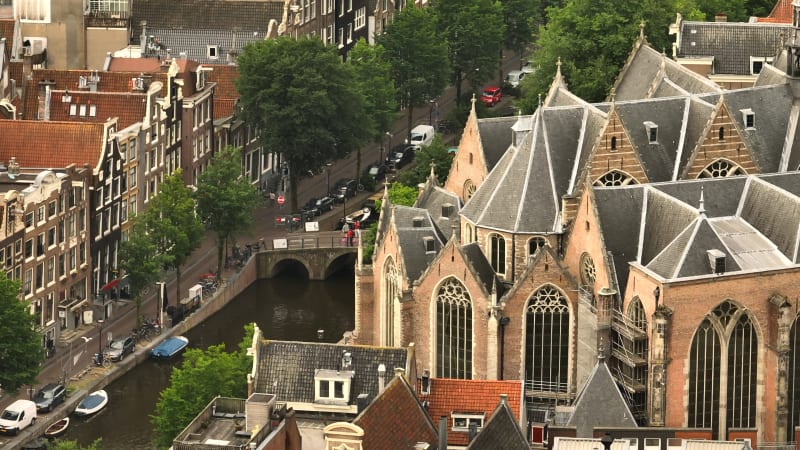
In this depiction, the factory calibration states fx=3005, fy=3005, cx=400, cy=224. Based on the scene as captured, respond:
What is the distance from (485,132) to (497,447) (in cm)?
4328

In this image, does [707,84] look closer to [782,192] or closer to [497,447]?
[782,192]

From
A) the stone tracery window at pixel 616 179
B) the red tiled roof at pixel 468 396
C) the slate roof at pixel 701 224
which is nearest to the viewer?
the red tiled roof at pixel 468 396

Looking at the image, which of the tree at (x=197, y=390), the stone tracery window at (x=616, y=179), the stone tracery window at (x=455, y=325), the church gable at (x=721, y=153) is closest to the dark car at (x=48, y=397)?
the tree at (x=197, y=390)

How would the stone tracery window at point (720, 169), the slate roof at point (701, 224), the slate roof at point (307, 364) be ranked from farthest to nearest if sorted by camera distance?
the stone tracery window at point (720, 169) → the slate roof at point (701, 224) → the slate roof at point (307, 364)

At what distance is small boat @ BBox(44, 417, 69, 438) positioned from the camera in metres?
195

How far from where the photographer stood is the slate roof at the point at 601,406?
161125mm

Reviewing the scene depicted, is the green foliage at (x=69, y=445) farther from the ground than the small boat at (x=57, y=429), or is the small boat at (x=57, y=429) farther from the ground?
Result: the green foliage at (x=69, y=445)

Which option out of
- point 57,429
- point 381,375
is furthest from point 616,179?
point 57,429

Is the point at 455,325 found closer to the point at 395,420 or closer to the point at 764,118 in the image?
the point at 395,420

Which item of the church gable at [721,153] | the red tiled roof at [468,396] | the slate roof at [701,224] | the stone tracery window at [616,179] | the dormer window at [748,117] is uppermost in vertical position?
the dormer window at [748,117]

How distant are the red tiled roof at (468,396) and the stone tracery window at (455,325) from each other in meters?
13.6

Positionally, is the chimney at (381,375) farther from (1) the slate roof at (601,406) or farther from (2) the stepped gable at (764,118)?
(2) the stepped gable at (764,118)

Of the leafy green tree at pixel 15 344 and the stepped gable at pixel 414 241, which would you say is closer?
the stepped gable at pixel 414 241

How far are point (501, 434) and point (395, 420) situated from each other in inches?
273
